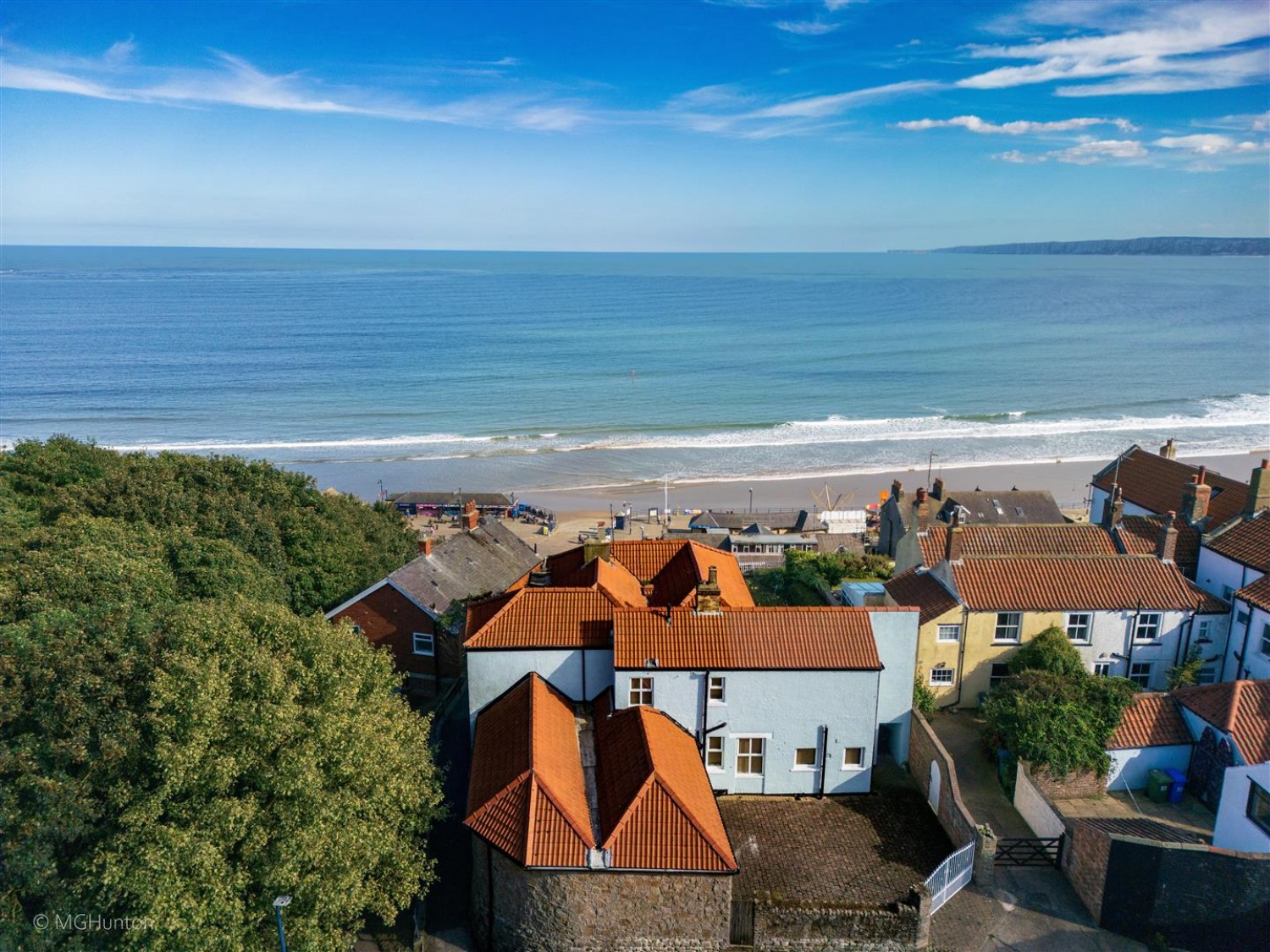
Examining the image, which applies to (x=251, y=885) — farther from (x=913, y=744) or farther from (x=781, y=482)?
(x=781, y=482)

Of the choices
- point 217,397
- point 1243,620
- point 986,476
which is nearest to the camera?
point 1243,620

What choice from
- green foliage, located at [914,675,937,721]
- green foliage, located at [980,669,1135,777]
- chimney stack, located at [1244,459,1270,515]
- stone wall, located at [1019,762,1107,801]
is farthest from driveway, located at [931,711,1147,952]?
chimney stack, located at [1244,459,1270,515]

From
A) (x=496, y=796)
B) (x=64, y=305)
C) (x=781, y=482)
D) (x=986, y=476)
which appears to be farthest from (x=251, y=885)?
(x=64, y=305)

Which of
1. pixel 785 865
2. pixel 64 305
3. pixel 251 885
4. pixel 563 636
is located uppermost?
pixel 64 305

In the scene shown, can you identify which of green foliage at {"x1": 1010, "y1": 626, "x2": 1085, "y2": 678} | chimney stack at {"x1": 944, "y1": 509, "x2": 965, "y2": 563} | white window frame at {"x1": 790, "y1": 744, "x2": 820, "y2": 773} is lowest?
white window frame at {"x1": 790, "y1": 744, "x2": 820, "y2": 773}

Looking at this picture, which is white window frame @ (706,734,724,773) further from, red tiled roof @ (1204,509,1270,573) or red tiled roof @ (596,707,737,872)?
red tiled roof @ (1204,509,1270,573)

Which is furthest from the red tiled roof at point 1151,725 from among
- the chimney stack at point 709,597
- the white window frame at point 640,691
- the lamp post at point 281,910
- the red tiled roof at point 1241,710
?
the lamp post at point 281,910
